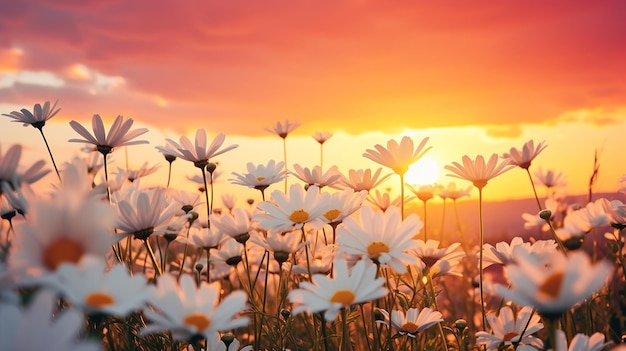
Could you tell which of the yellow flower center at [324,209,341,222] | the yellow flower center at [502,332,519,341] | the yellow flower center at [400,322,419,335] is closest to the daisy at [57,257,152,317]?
the yellow flower center at [324,209,341,222]

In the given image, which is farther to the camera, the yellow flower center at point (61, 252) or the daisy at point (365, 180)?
the daisy at point (365, 180)

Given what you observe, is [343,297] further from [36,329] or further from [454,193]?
[454,193]

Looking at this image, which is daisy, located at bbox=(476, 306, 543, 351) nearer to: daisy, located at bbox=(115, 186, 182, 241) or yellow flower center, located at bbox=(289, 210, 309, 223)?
yellow flower center, located at bbox=(289, 210, 309, 223)

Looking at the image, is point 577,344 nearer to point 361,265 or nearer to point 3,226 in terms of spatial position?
point 361,265

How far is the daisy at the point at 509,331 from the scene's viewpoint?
1.67m

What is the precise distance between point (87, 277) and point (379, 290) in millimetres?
501

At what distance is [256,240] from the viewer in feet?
5.98

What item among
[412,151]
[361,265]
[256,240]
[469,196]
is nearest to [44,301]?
[361,265]

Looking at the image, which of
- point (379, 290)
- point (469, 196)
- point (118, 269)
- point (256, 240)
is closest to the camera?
point (118, 269)

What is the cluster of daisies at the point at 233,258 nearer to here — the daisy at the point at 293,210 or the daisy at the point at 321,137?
the daisy at the point at 293,210

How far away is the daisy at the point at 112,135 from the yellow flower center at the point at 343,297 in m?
1.03

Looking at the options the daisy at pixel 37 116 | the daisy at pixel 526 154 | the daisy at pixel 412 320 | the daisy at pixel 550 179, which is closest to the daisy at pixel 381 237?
the daisy at pixel 412 320

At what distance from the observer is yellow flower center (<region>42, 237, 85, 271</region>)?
85 cm

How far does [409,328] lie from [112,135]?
1102 mm
